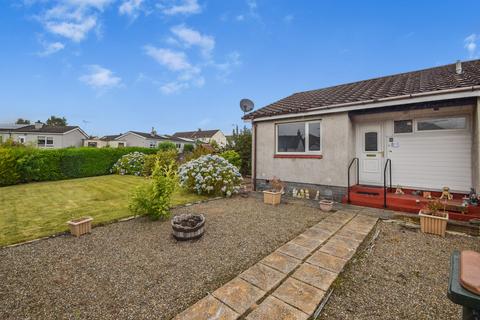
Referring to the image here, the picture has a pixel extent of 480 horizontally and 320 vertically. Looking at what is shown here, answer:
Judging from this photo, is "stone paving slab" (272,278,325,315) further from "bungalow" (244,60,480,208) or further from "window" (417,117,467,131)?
"window" (417,117,467,131)

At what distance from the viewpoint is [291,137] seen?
29.5 ft

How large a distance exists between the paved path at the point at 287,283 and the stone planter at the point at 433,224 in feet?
4.66

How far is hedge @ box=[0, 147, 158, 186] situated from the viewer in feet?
39.3

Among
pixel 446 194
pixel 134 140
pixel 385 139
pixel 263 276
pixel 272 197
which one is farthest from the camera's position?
pixel 134 140

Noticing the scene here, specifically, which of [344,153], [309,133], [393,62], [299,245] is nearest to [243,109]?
[309,133]

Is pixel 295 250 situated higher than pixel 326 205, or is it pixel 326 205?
pixel 326 205

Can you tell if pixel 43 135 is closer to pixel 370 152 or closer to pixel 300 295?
pixel 370 152

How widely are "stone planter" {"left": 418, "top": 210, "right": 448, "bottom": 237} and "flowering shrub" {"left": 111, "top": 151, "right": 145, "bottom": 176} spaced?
53.5ft

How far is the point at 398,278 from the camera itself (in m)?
3.15

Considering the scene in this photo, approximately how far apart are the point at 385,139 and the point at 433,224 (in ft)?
12.7

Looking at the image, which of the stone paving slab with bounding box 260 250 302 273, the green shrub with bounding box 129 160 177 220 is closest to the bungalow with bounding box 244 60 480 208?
the stone paving slab with bounding box 260 250 302 273

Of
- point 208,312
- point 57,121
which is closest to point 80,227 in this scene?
point 208,312

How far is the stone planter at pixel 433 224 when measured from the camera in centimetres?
464

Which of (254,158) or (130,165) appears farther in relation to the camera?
(130,165)
